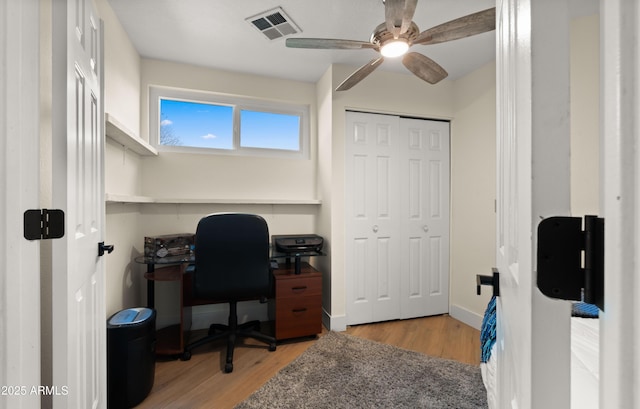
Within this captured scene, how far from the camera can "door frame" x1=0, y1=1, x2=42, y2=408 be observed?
66 centimetres

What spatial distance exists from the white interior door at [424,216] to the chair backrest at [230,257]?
62.0 inches

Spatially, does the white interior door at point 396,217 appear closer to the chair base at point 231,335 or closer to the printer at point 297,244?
the printer at point 297,244

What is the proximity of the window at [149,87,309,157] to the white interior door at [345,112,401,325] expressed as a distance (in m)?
0.69

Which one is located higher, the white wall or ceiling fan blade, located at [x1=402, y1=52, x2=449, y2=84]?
ceiling fan blade, located at [x1=402, y1=52, x2=449, y2=84]

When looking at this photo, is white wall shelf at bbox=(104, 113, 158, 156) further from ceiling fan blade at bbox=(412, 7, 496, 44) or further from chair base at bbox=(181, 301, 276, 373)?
ceiling fan blade at bbox=(412, 7, 496, 44)

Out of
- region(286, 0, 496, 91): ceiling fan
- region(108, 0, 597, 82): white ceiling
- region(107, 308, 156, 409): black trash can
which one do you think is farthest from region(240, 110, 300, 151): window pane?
region(107, 308, 156, 409): black trash can

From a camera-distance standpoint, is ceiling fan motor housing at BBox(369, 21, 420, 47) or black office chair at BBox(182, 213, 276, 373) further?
black office chair at BBox(182, 213, 276, 373)

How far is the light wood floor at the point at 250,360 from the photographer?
67.2 inches

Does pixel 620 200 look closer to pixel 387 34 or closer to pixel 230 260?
pixel 387 34

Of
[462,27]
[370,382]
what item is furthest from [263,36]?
[370,382]

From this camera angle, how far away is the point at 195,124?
2.76 m

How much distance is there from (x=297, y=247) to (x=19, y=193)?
198 cm

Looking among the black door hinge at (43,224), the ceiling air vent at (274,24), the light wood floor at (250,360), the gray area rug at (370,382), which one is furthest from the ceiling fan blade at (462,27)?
the light wood floor at (250,360)

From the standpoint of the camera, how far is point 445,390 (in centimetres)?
175
